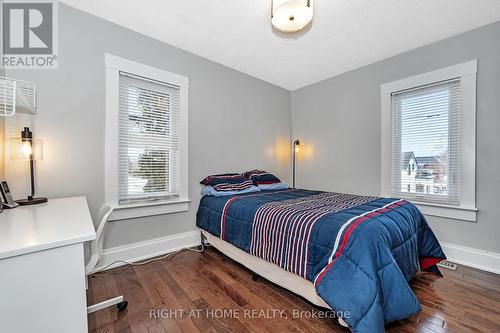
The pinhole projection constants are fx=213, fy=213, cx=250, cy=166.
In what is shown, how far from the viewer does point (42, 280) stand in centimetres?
80

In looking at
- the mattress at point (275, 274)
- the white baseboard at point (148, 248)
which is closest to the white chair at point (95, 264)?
the white baseboard at point (148, 248)

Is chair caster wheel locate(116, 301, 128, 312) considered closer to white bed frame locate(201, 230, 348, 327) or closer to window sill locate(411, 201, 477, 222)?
white bed frame locate(201, 230, 348, 327)

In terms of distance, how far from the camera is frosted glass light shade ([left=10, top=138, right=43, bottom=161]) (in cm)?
170

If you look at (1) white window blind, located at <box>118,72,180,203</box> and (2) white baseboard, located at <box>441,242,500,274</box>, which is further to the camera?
(1) white window blind, located at <box>118,72,180,203</box>

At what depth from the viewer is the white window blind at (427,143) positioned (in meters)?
2.48

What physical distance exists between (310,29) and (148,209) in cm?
275

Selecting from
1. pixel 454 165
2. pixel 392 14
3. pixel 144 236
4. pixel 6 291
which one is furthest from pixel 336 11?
pixel 144 236

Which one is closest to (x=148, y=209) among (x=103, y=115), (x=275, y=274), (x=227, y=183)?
(x=227, y=183)

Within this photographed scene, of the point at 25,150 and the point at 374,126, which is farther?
the point at 374,126

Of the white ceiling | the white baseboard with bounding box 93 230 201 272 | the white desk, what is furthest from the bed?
the white ceiling

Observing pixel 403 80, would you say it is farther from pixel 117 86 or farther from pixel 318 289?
pixel 117 86

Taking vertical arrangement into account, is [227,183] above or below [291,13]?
below

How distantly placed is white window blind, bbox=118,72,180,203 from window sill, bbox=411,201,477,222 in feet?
10.3

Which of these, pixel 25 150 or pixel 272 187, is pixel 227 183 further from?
pixel 25 150
